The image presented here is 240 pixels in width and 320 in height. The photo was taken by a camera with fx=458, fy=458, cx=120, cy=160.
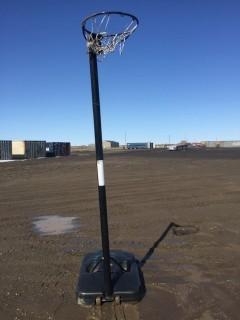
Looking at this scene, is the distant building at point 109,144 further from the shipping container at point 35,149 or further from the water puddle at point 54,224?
the water puddle at point 54,224

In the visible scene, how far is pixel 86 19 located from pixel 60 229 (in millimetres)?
5538

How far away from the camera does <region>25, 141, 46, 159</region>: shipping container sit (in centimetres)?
6694

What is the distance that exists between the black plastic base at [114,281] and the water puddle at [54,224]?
133 inches

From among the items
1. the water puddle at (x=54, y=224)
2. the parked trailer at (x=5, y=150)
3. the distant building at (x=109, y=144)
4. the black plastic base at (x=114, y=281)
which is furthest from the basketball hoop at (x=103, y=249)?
the distant building at (x=109, y=144)

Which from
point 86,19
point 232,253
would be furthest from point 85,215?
point 86,19

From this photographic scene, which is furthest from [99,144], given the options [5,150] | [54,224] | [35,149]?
[35,149]

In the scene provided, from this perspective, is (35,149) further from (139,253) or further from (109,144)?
(109,144)

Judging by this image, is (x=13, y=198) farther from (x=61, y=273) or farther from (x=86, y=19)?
(x=86, y=19)

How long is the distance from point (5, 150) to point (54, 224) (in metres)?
55.9

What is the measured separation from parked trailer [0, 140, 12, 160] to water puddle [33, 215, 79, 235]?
5476 centimetres

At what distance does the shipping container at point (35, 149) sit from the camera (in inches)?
2635

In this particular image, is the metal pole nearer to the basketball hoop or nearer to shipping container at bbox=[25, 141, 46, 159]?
the basketball hoop

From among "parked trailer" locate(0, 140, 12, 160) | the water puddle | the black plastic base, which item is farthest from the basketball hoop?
"parked trailer" locate(0, 140, 12, 160)

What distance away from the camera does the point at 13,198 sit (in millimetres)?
15250
